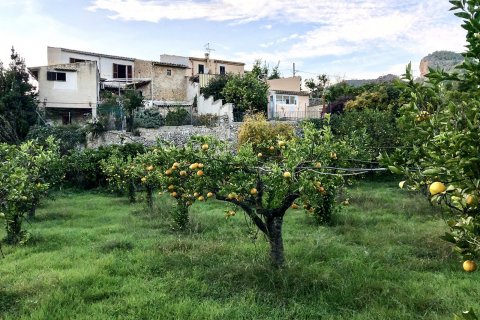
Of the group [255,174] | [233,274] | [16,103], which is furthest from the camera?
[16,103]

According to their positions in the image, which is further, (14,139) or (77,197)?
(14,139)

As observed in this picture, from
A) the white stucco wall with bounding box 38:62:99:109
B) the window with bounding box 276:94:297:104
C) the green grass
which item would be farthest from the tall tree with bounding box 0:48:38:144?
the window with bounding box 276:94:297:104

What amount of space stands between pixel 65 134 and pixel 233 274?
1952 cm

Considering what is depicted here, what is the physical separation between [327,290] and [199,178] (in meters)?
2.50

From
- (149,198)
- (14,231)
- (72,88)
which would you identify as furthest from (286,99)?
(14,231)

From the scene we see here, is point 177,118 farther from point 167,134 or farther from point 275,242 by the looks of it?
point 275,242

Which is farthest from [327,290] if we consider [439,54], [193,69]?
[439,54]

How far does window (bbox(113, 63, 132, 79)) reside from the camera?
3419cm

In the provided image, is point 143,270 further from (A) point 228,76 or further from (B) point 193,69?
(B) point 193,69

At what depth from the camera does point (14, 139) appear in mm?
22266

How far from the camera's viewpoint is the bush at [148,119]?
24.3 m

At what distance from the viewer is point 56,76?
2788 centimetres

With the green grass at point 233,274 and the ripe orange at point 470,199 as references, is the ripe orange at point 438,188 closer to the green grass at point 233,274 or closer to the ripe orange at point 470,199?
the ripe orange at point 470,199

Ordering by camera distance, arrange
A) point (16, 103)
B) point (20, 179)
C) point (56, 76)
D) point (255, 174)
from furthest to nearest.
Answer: point (56, 76) < point (16, 103) < point (20, 179) < point (255, 174)
